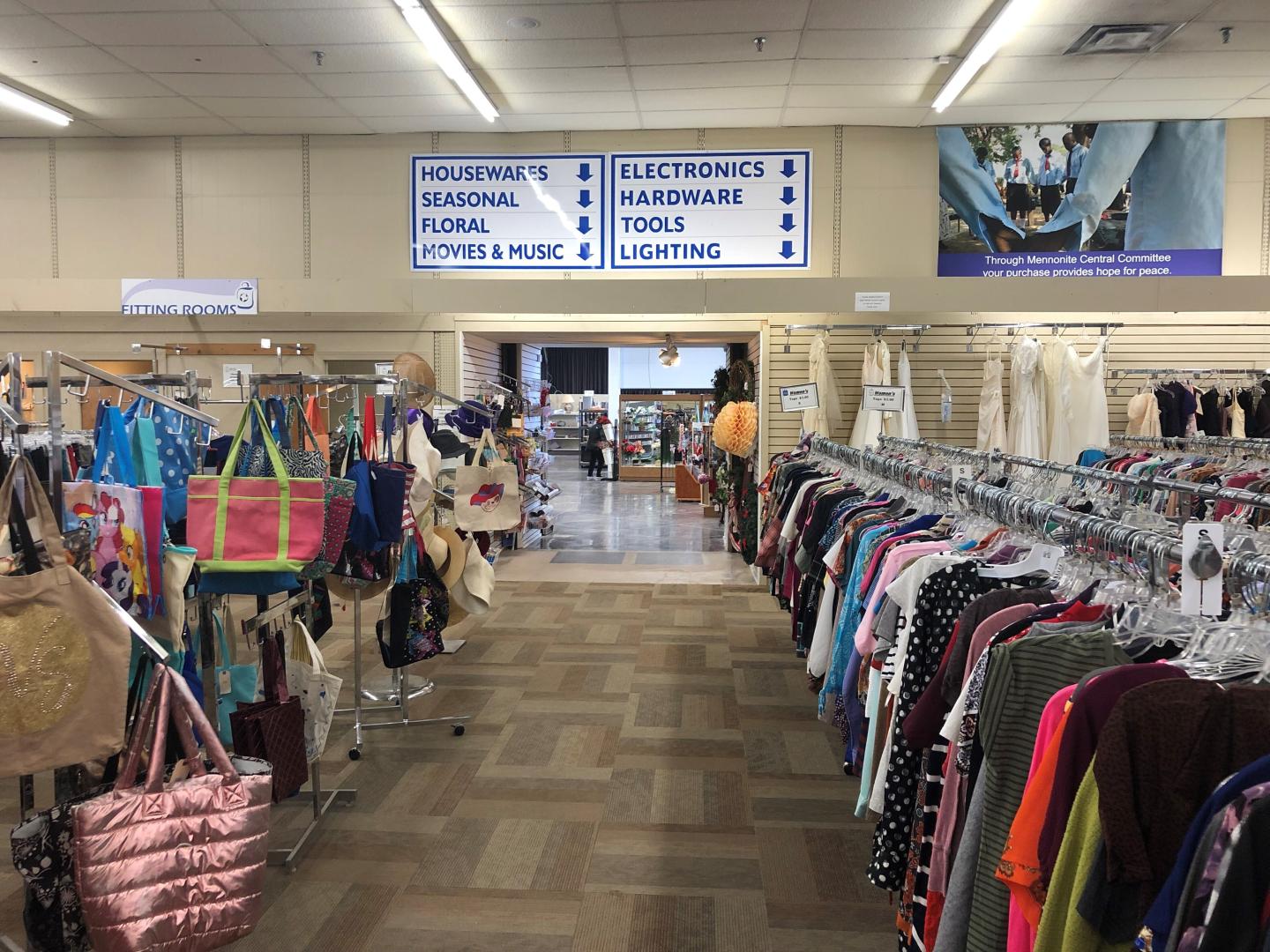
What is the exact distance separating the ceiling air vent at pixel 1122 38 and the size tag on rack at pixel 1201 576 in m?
6.27

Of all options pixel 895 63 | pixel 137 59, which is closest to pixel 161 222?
pixel 137 59

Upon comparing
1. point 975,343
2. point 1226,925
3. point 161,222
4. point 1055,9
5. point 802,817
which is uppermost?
point 1055,9

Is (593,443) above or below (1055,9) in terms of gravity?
below

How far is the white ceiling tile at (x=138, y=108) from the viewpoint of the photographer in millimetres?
8156

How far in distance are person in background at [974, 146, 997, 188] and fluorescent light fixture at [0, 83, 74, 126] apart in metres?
8.62

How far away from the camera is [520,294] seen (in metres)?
8.25

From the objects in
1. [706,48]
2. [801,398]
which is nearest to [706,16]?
[706,48]

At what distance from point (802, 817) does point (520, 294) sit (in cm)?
572

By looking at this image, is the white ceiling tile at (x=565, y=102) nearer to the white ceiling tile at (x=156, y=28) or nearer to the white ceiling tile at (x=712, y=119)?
the white ceiling tile at (x=712, y=119)

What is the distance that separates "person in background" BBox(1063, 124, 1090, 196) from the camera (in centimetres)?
872

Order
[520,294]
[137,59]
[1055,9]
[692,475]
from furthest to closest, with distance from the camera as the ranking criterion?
[692,475]
[520,294]
[137,59]
[1055,9]

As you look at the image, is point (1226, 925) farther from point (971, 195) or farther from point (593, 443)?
point (593, 443)

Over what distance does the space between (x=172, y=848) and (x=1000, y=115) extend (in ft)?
29.4

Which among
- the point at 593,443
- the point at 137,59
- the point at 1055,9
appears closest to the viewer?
the point at 1055,9
